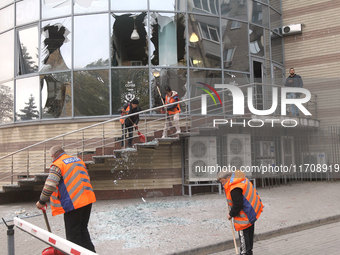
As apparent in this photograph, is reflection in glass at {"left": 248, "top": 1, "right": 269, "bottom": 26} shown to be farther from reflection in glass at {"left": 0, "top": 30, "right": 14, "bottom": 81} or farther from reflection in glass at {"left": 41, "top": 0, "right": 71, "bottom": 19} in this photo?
reflection in glass at {"left": 0, "top": 30, "right": 14, "bottom": 81}

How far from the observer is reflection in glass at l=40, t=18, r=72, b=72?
12.2m

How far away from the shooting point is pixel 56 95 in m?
12.2

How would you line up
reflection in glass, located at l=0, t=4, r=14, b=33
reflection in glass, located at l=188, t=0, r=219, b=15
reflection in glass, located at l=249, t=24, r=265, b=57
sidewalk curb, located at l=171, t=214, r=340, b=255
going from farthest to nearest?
reflection in glass, located at l=249, t=24, r=265, b=57 < reflection in glass, located at l=0, t=4, r=14, b=33 < reflection in glass, located at l=188, t=0, r=219, b=15 < sidewalk curb, located at l=171, t=214, r=340, b=255

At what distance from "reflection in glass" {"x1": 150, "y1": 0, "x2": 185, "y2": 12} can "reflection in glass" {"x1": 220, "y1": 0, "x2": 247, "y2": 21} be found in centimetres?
170

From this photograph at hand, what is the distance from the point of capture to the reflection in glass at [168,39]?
40.1 ft

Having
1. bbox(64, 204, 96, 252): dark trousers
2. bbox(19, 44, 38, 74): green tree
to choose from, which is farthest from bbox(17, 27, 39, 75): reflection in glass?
bbox(64, 204, 96, 252): dark trousers

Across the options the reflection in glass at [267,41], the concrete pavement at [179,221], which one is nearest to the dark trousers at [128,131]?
the concrete pavement at [179,221]

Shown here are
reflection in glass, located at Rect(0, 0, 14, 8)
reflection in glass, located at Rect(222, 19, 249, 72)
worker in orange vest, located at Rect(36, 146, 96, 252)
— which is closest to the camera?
worker in orange vest, located at Rect(36, 146, 96, 252)

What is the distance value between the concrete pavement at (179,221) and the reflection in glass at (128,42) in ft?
15.3

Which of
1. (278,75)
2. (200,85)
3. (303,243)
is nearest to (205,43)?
(200,85)

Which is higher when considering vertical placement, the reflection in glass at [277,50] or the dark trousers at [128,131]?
the reflection in glass at [277,50]

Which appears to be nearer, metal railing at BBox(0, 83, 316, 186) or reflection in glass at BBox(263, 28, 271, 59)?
metal railing at BBox(0, 83, 316, 186)

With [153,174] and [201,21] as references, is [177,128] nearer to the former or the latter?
[153,174]

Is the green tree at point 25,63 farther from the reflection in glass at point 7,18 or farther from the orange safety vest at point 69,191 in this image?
the orange safety vest at point 69,191
